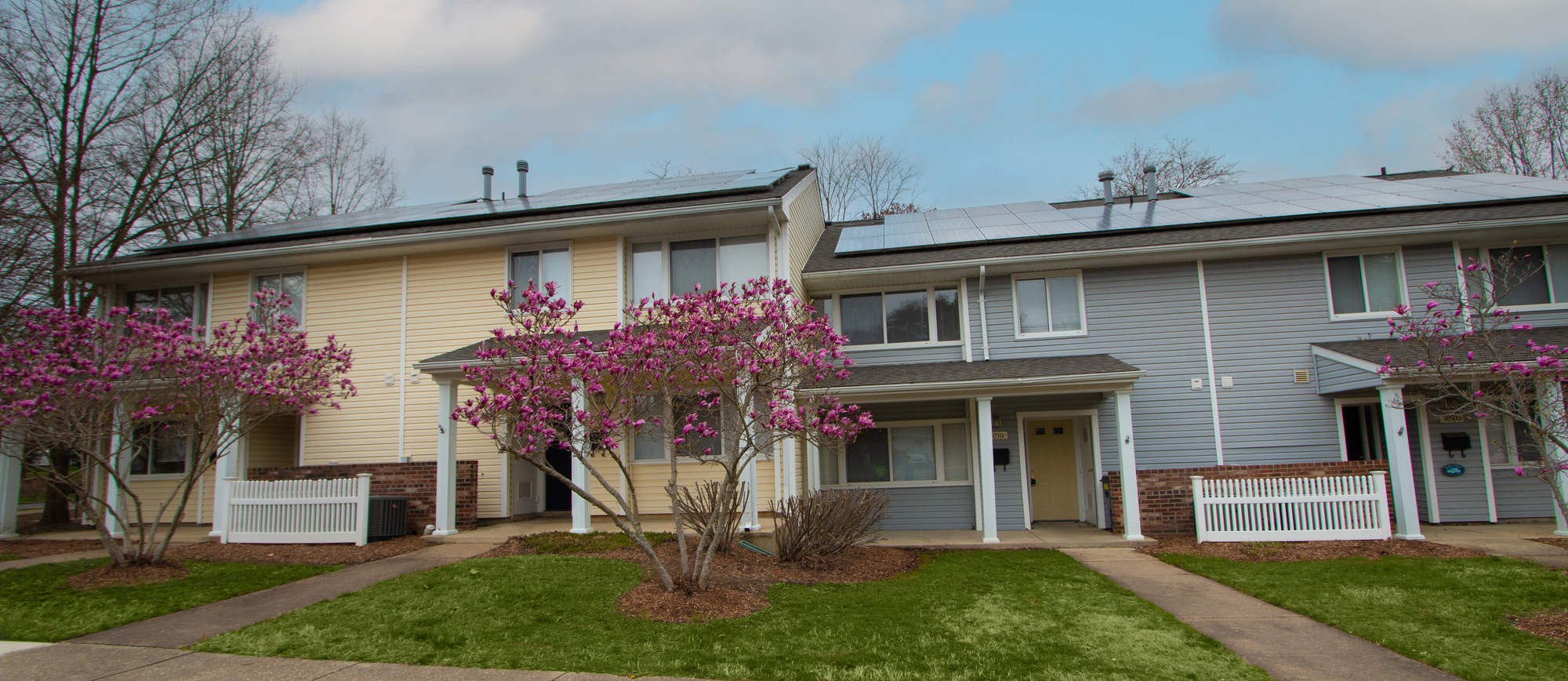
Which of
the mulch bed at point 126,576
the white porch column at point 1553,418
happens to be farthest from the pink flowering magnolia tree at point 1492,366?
the mulch bed at point 126,576

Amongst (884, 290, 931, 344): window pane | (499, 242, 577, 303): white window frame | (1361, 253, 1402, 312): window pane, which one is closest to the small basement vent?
(499, 242, 577, 303): white window frame

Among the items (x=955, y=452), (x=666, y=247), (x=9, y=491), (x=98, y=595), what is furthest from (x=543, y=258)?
(x=9, y=491)

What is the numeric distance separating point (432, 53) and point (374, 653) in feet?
47.2

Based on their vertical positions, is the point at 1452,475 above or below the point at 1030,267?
below

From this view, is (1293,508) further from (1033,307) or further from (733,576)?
(733,576)

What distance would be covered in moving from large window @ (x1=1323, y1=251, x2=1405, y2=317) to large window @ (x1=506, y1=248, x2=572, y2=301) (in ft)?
40.3

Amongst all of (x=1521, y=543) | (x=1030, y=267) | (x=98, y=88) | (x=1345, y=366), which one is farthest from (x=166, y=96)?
(x=1521, y=543)

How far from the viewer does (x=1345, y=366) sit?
38.1 feet

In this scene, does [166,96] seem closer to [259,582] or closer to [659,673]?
[259,582]

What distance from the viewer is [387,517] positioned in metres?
11.4

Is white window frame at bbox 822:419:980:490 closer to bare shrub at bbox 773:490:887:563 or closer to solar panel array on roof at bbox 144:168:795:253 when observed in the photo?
bare shrub at bbox 773:490:887:563

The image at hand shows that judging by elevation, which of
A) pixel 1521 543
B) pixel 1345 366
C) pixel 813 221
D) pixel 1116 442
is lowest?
pixel 1521 543

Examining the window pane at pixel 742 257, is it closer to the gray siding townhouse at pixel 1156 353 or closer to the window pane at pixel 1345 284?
the gray siding townhouse at pixel 1156 353

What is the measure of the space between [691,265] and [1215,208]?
966cm
